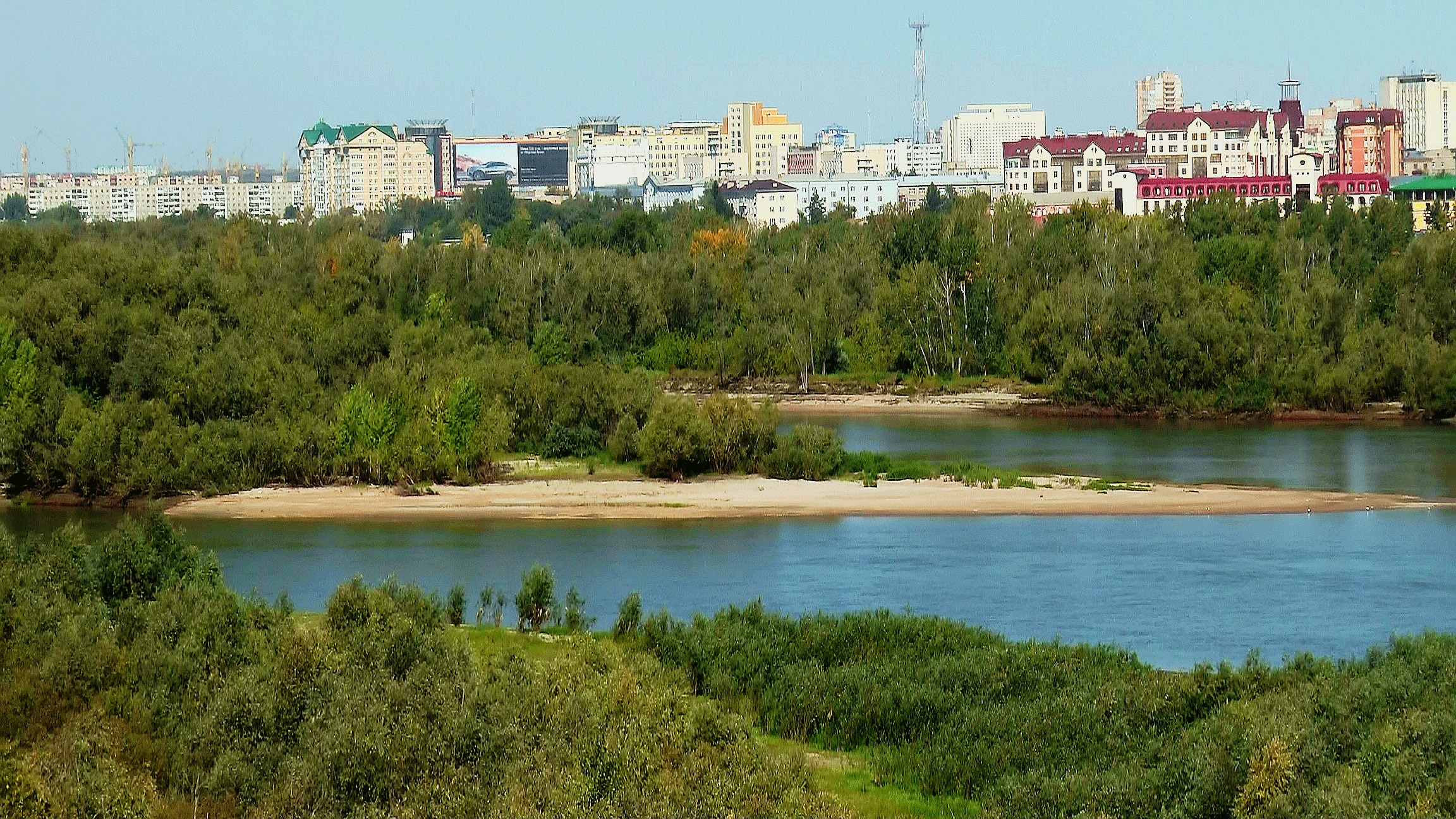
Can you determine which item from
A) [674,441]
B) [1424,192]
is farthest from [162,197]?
[674,441]

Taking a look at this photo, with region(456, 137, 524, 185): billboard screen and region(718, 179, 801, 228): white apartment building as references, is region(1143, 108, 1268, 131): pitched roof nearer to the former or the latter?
region(718, 179, 801, 228): white apartment building

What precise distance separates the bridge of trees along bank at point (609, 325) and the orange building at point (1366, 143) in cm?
3659

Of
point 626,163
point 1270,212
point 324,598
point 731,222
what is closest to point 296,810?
point 324,598

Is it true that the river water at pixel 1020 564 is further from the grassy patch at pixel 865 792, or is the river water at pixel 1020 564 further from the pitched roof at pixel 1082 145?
the pitched roof at pixel 1082 145

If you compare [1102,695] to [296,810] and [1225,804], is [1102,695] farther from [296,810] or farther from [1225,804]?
[296,810]

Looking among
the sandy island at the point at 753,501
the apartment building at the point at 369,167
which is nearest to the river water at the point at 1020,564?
the sandy island at the point at 753,501

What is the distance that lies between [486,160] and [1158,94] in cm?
4774

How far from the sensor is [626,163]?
14412 cm

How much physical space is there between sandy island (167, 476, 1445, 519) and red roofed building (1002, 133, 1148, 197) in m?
65.8

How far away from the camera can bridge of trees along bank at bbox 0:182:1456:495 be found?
31062mm

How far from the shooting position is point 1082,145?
97.9 metres

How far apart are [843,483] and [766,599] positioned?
8.83m

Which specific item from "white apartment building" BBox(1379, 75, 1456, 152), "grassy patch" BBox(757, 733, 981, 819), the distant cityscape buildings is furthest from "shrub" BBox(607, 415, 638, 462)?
"white apartment building" BBox(1379, 75, 1456, 152)

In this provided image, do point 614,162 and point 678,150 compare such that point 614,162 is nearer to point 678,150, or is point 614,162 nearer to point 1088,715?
point 678,150
